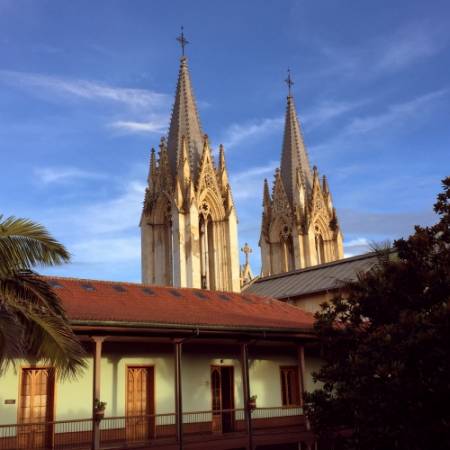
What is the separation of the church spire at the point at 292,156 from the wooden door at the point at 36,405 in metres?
33.7

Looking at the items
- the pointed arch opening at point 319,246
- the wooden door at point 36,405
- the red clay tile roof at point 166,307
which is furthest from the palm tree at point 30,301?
the pointed arch opening at point 319,246

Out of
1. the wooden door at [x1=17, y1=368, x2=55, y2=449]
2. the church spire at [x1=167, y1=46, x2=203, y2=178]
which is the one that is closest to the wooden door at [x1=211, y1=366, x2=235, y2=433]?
the wooden door at [x1=17, y1=368, x2=55, y2=449]

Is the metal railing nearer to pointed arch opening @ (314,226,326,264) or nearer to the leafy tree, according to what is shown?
the leafy tree

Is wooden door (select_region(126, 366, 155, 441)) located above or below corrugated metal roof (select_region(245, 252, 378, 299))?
below

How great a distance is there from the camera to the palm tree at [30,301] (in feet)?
38.3

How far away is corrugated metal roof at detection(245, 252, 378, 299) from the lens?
3160cm

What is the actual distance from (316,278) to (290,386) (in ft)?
39.8

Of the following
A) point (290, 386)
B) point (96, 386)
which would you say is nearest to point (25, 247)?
point (96, 386)

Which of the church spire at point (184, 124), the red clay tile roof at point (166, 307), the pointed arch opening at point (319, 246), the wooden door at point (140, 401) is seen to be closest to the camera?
the red clay tile roof at point (166, 307)

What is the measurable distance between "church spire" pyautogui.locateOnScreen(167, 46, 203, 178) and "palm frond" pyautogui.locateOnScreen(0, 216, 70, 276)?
28.3 meters

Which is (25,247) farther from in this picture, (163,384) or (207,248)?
(207,248)

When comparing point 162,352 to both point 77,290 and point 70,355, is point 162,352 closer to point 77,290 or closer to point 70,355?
point 77,290

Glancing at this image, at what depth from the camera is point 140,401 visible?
18125 mm

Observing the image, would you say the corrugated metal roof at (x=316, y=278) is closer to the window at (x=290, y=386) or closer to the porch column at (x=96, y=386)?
the window at (x=290, y=386)
